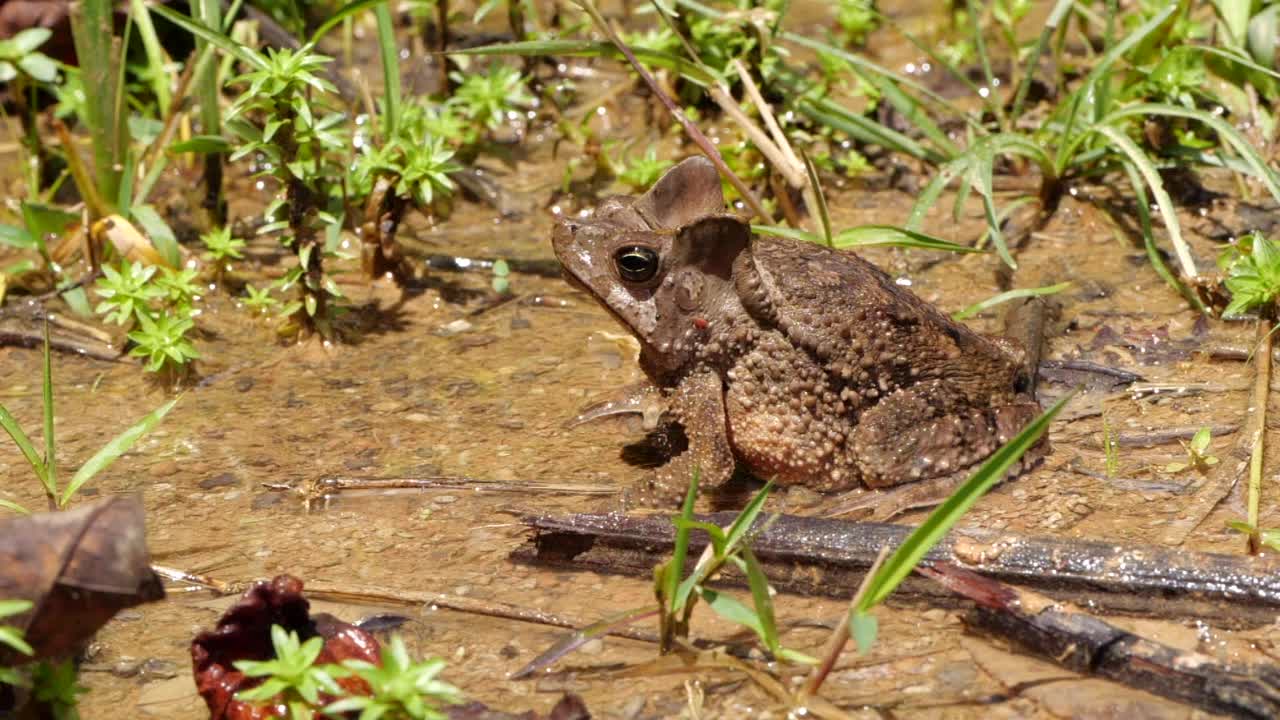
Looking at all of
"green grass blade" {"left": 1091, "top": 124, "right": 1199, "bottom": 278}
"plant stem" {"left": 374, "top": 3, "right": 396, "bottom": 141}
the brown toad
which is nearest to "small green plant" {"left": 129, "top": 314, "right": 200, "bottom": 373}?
"plant stem" {"left": 374, "top": 3, "right": 396, "bottom": 141}

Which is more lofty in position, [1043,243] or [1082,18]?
[1082,18]

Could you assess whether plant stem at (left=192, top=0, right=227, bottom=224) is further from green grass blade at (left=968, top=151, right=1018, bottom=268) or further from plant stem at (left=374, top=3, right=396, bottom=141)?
green grass blade at (left=968, top=151, right=1018, bottom=268)

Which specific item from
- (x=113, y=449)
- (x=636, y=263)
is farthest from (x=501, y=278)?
(x=113, y=449)

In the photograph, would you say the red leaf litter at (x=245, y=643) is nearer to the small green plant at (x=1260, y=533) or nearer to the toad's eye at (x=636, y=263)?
the toad's eye at (x=636, y=263)

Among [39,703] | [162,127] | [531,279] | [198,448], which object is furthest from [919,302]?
[162,127]

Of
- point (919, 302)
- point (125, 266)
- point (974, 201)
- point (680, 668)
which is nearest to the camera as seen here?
point (680, 668)

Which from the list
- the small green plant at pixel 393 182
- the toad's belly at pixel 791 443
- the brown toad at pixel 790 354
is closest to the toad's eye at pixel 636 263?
the brown toad at pixel 790 354

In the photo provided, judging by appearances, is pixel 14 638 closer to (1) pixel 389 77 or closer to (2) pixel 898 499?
(2) pixel 898 499

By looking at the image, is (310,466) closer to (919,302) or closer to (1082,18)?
(919,302)
